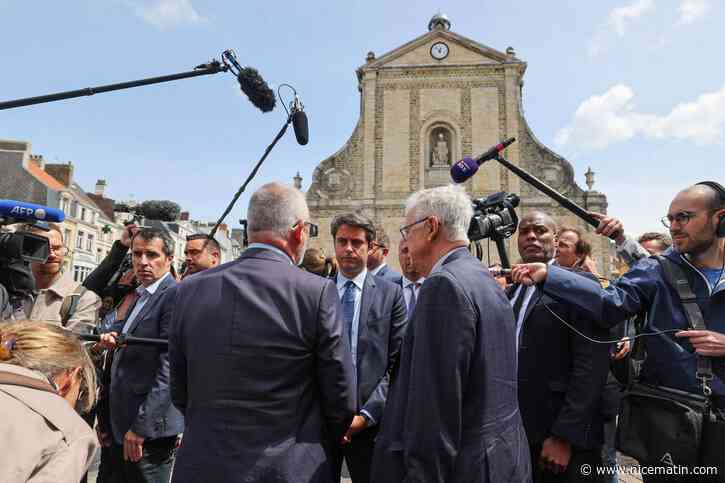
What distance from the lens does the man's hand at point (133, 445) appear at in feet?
9.48

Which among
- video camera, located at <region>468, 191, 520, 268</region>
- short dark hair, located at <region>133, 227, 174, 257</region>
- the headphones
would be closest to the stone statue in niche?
short dark hair, located at <region>133, 227, 174, 257</region>

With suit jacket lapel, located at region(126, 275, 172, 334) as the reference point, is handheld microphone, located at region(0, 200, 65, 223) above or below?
above

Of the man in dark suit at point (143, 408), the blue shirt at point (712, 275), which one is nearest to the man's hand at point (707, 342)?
the blue shirt at point (712, 275)

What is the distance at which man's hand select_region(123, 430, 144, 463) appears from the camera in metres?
2.89

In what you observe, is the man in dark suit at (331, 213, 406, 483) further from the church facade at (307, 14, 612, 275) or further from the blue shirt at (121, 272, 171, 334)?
the church facade at (307, 14, 612, 275)

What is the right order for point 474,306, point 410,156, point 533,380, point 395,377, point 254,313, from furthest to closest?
point 410,156 → point 533,380 → point 395,377 → point 254,313 → point 474,306

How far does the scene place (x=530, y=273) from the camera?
95.6 inches

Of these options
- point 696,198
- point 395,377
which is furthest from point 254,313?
point 696,198

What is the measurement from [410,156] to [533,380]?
65.8ft

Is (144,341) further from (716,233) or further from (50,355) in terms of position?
(716,233)

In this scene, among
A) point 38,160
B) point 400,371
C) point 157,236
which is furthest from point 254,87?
point 38,160

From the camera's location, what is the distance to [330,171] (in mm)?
22688

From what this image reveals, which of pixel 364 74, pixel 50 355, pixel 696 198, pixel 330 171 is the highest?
pixel 364 74

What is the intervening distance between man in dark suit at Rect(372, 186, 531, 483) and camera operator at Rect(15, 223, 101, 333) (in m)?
2.76
